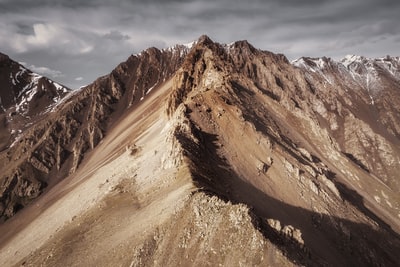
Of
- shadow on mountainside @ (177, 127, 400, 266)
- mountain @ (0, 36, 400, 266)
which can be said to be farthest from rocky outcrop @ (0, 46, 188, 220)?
shadow on mountainside @ (177, 127, 400, 266)

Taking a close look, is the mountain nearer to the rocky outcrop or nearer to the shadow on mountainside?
the shadow on mountainside

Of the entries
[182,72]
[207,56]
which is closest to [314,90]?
[207,56]

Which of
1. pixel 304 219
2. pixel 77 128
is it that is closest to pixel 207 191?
pixel 304 219

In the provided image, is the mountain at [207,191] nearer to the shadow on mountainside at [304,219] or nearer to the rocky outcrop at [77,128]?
the shadow on mountainside at [304,219]

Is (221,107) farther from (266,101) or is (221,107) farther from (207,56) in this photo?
(207,56)

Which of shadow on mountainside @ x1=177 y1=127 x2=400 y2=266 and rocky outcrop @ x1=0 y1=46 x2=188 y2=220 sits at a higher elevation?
rocky outcrop @ x1=0 y1=46 x2=188 y2=220

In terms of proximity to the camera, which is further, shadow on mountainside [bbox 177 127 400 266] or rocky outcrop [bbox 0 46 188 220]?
rocky outcrop [bbox 0 46 188 220]
